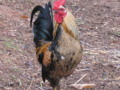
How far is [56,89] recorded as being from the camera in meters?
5.40

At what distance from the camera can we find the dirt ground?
589cm

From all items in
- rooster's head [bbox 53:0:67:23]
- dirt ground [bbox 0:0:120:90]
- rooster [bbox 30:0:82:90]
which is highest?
rooster's head [bbox 53:0:67:23]

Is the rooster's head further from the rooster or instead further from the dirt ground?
the dirt ground

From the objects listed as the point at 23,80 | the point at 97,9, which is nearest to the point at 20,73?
the point at 23,80

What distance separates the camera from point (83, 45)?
24.5 feet

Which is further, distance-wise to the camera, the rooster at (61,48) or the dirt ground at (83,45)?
the dirt ground at (83,45)

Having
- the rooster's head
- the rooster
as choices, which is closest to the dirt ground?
the rooster

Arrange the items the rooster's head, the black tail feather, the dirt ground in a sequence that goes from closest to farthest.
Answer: the rooster's head → the black tail feather → the dirt ground

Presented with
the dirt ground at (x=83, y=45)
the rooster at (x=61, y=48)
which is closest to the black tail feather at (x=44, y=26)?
the rooster at (x=61, y=48)

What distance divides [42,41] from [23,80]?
0.81 metres

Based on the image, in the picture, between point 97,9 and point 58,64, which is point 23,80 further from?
point 97,9

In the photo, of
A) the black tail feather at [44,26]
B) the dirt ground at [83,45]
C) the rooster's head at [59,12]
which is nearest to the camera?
the rooster's head at [59,12]

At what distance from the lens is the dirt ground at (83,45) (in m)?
5.89

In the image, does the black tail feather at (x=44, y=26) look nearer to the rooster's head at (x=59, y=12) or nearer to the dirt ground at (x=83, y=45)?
the rooster's head at (x=59, y=12)
